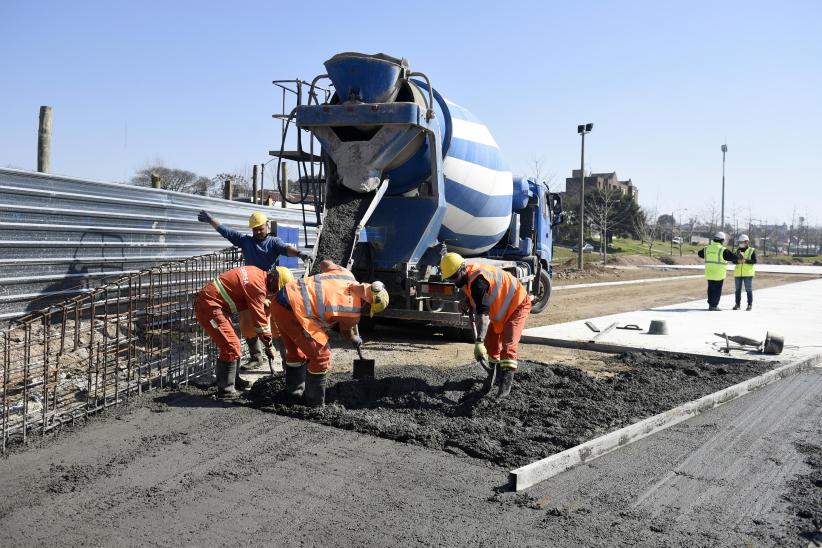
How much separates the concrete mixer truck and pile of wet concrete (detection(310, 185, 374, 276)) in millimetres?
13

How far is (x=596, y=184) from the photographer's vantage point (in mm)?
60500

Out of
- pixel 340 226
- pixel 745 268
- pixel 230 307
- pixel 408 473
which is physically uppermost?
pixel 340 226

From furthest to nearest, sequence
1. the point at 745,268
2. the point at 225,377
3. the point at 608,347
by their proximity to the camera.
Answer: the point at 745,268
the point at 608,347
the point at 225,377

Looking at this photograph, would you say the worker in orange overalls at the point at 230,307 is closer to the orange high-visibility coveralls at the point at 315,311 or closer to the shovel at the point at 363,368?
the orange high-visibility coveralls at the point at 315,311

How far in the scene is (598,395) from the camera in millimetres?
6887

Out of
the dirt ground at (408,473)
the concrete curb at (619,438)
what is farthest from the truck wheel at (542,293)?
the dirt ground at (408,473)

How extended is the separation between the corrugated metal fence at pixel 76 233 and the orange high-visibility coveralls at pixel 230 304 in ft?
6.89

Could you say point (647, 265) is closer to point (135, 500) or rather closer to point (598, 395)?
point (598, 395)

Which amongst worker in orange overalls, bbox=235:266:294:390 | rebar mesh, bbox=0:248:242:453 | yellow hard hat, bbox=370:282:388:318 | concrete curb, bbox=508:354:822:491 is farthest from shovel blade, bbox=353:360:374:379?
concrete curb, bbox=508:354:822:491

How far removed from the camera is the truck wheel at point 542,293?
1434cm

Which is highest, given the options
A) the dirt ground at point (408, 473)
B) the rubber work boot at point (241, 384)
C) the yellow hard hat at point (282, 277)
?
the yellow hard hat at point (282, 277)

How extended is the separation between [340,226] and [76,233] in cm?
320

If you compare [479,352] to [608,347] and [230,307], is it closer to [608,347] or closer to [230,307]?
[230,307]

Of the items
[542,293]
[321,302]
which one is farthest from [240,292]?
[542,293]
